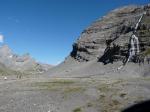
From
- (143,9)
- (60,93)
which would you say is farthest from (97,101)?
(143,9)

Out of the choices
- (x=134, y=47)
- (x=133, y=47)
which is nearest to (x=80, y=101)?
(x=134, y=47)

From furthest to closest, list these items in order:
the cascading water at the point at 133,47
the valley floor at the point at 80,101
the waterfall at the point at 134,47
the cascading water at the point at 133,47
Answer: the waterfall at the point at 134,47 → the cascading water at the point at 133,47 → the cascading water at the point at 133,47 → the valley floor at the point at 80,101

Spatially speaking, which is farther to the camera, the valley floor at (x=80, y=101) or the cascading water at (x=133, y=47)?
the cascading water at (x=133, y=47)

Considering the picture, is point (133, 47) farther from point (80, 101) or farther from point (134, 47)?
point (80, 101)

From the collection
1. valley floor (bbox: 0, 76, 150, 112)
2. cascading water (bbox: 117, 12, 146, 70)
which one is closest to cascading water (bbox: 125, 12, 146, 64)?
cascading water (bbox: 117, 12, 146, 70)

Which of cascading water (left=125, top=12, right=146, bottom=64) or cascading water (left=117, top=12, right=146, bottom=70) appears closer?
cascading water (left=117, top=12, right=146, bottom=70)

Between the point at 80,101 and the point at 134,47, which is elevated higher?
the point at 134,47

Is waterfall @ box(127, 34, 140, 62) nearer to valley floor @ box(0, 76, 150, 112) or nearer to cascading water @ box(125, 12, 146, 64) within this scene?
cascading water @ box(125, 12, 146, 64)

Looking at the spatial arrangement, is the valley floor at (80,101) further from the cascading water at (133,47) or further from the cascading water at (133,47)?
the cascading water at (133,47)

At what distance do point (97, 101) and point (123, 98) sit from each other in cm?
536

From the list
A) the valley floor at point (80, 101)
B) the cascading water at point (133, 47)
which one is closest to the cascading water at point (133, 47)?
the cascading water at point (133, 47)

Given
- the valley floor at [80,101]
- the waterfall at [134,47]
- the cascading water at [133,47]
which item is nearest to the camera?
the valley floor at [80,101]

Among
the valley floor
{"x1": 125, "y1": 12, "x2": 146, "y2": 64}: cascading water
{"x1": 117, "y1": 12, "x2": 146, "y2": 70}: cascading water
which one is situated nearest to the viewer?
the valley floor

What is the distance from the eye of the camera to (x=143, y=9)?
655 feet
